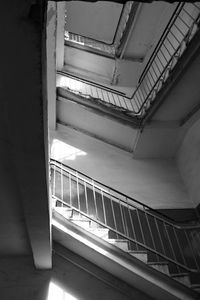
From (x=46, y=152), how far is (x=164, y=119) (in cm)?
→ 487

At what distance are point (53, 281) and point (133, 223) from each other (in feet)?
7.27

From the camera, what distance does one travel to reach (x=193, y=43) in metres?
5.05

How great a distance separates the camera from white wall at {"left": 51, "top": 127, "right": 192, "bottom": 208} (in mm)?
6906

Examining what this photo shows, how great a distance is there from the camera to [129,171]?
748 cm

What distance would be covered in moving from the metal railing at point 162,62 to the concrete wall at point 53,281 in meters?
3.97


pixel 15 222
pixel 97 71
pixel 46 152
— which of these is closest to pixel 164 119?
pixel 97 71

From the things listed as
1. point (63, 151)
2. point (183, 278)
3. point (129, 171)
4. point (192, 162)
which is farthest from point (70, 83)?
point (183, 278)

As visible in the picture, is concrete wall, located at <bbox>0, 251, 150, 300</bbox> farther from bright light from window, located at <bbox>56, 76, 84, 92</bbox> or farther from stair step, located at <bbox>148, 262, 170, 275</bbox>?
bright light from window, located at <bbox>56, 76, 84, 92</bbox>

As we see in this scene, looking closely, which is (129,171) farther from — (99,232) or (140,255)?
(140,255)

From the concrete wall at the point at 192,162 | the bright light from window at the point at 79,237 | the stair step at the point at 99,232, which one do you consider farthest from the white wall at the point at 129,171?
the bright light from window at the point at 79,237

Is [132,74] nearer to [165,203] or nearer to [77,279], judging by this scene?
[165,203]

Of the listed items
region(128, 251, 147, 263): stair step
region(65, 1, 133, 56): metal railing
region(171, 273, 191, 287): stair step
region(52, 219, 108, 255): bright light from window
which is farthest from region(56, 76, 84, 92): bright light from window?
region(171, 273, 191, 287): stair step

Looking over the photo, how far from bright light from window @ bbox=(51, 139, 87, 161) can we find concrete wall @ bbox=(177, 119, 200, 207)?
2758 millimetres

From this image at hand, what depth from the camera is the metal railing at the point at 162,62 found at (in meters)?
5.63
